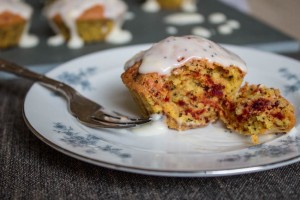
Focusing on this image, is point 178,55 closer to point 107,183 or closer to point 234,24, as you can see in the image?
point 107,183

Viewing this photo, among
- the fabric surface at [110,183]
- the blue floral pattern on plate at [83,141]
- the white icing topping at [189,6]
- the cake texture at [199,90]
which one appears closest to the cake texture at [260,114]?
the cake texture at [199,90]

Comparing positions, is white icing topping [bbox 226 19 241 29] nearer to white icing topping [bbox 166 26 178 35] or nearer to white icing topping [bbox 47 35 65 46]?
white icing topping [bbox 166 26 178 35]

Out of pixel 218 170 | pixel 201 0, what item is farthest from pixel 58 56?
pixel 218 170

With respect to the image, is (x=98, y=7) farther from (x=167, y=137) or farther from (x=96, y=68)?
(x=167, y=137)

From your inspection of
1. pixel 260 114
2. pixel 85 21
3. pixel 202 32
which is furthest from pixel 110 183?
pixel 202 32

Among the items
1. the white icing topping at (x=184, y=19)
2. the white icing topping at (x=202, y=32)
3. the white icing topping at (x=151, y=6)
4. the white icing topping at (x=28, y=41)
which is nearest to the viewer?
the white icing topping at (x=28, y=41)

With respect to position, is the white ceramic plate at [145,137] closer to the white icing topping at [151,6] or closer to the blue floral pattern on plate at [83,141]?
the blue floral pattern on plate at [83,141]
